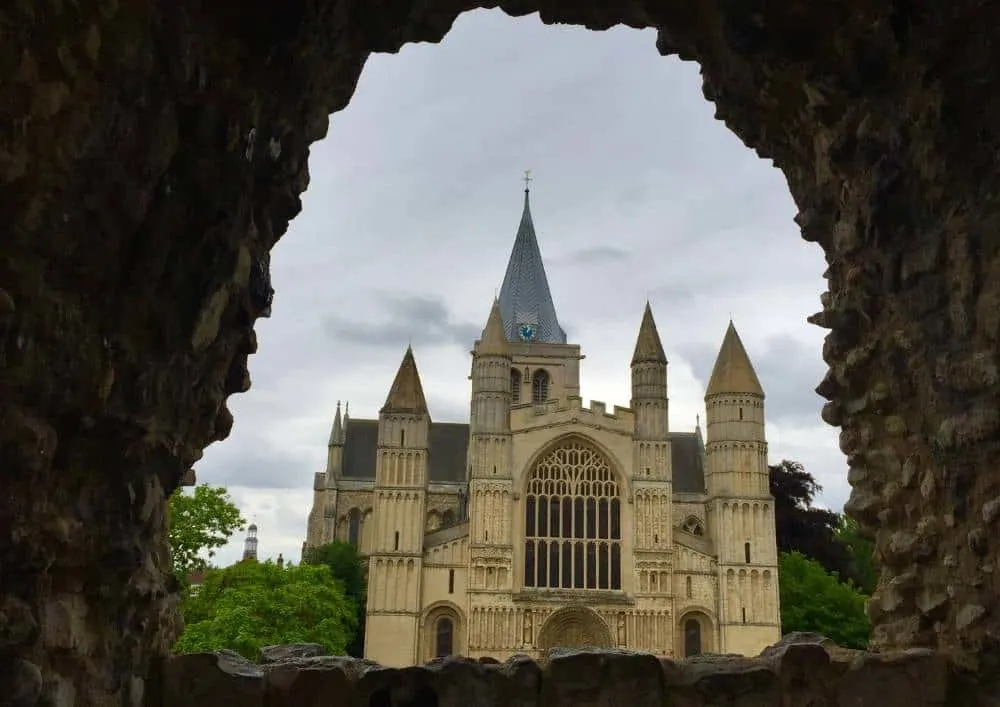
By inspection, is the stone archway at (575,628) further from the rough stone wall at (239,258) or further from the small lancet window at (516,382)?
the rough stone wall at (239,258)

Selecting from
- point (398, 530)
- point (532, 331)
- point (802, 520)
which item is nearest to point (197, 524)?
point (398, 530)

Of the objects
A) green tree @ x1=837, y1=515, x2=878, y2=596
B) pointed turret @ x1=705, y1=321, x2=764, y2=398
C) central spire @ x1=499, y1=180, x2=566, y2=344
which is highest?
central spire @ x1=499, y1=180, x2=566, y2=344

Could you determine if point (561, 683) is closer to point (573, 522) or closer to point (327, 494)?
point (573, 522)

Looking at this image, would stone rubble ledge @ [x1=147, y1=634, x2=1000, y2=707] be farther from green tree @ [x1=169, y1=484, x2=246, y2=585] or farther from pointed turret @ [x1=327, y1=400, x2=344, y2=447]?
pointed turret @ [x1=327, y1=400, x2=344, y2=447]

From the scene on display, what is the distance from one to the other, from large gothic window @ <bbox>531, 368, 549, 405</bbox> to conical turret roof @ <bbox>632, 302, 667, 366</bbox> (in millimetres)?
11350

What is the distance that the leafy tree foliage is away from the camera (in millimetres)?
38500

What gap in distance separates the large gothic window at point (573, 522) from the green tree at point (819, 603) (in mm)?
6437

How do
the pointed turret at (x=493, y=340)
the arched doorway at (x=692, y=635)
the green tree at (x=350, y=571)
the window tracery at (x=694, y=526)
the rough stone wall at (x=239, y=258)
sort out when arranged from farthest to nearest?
1. the window tracery at (x=694, y=526)
2. the pointed turret at (x=493, y=340)
3. the green tree at (x=350, y=571)
4. the arched doorway at (x=692, y=635)
5. the rough stone wall at (x=239, y=258)

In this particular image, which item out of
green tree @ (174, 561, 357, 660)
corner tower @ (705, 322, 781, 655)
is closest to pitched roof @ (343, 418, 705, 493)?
corner tower @ (705, 322, 781, 655)

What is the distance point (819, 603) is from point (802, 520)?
33.6 ft

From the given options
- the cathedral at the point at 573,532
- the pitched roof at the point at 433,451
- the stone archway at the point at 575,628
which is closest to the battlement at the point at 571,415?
the cathedral at the point at 573,532

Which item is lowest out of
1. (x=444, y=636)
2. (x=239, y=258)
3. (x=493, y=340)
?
(x=444, y=636)

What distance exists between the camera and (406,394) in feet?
123

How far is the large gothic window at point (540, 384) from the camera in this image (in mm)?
49312
